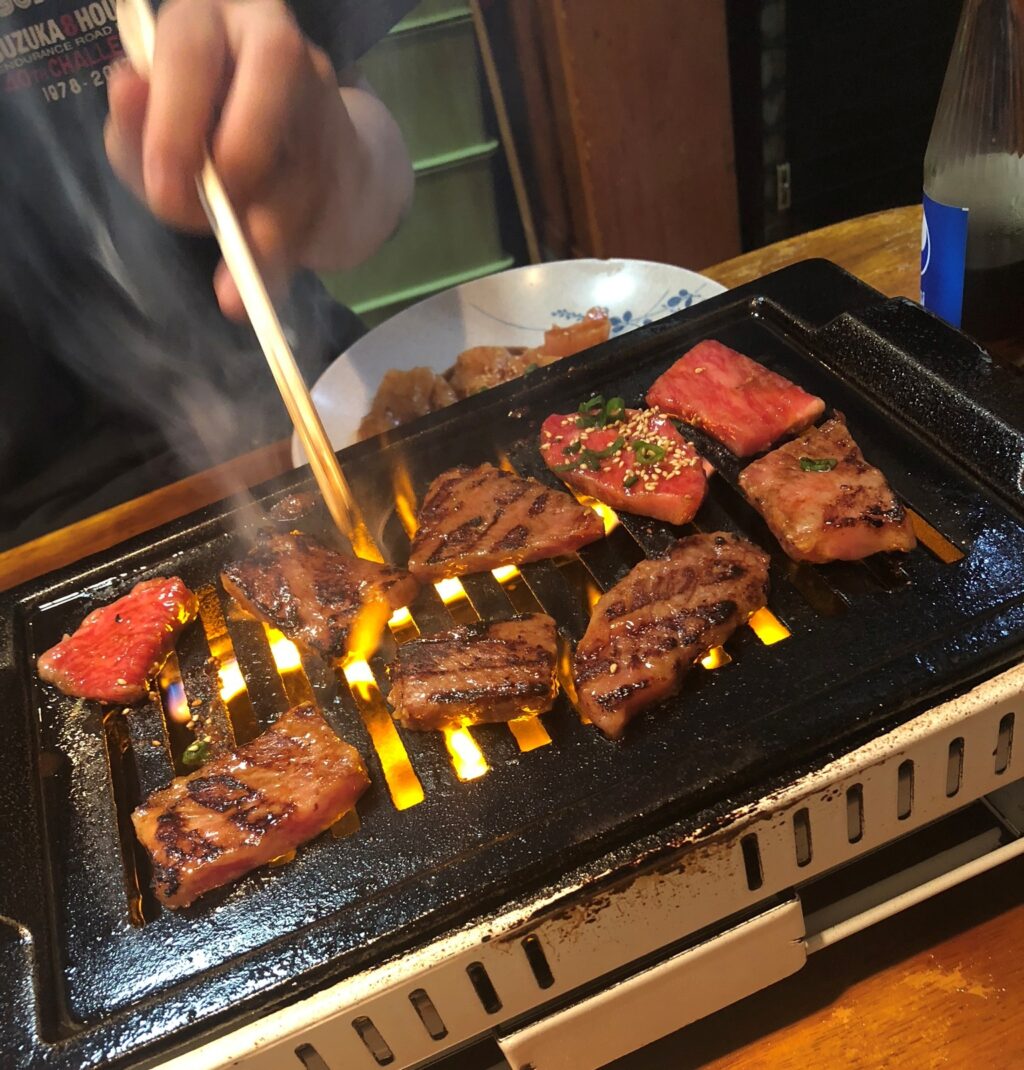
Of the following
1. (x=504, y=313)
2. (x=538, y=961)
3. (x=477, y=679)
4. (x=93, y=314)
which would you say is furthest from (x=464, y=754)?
(x=93, y=314)

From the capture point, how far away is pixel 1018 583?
1477 millimetres

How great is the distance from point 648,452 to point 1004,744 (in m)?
0.82

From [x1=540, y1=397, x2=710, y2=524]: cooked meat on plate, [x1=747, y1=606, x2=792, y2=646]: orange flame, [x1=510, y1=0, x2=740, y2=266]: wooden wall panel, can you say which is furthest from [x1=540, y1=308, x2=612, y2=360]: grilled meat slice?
[x1=510, y1=0, x2=740, y2=266]: wooden wall panel

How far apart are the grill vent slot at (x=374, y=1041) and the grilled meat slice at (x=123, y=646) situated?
777 mm

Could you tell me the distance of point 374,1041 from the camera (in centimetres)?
134

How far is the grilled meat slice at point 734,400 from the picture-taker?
1.91 meters

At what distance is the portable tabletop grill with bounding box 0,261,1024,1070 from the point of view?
1.28m

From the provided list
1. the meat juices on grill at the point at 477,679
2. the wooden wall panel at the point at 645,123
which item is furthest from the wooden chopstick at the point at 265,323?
the wooden wall panel at the point at 645,123

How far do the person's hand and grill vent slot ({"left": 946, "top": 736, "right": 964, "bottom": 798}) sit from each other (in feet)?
5.81

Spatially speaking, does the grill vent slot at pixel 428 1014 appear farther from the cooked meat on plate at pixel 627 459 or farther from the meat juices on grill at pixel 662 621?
the cooked meat on plate at pixel 627 459

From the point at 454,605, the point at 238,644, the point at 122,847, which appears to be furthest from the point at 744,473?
the point at 122,847

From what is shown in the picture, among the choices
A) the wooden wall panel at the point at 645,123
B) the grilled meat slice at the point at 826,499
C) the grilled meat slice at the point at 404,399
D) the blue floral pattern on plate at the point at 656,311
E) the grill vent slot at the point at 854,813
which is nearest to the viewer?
the grill vent slot at the point at 854,813

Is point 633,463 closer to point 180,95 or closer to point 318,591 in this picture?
point 318,591

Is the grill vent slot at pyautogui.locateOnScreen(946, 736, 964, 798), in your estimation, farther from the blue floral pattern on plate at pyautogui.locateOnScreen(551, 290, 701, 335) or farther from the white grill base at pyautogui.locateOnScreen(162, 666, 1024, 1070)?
the blue floral pattern on plate at pyautogui.locateOnScreen(551, 290, 701, 335)
